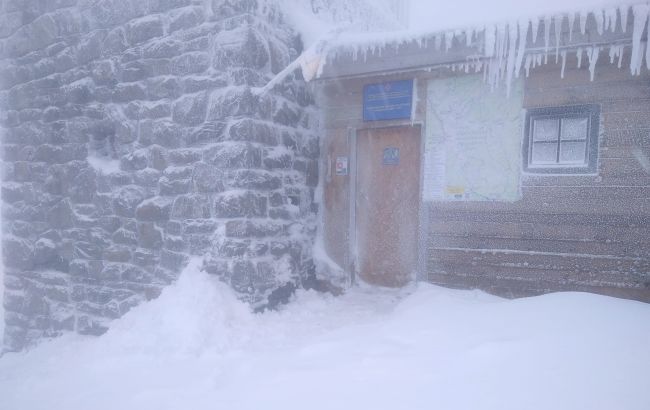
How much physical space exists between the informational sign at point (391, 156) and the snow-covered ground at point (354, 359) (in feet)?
5.28

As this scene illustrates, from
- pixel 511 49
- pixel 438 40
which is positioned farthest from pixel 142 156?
pixel 511 49

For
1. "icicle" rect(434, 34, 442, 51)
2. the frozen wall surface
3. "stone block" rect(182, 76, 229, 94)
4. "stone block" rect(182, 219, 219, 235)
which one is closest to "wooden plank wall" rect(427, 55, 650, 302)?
"icicle" rect(434, 34, 442, 51)

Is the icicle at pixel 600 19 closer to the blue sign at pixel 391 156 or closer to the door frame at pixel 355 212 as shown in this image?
the door frame at pixel 355 212

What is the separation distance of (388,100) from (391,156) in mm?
652

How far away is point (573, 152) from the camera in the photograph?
4.09 meters

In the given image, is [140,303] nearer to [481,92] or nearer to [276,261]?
[276,261]

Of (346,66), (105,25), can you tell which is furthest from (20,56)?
(346,66)

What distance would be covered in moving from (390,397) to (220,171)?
8.26ft

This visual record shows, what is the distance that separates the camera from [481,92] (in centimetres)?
439

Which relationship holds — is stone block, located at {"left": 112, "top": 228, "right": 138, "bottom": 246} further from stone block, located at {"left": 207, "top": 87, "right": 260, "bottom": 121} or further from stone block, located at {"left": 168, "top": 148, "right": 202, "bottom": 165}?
stone block, located at {"left": 207, "top": 87, "right": 260, "bottom": 121}

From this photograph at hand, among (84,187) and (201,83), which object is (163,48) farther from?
(84,187)

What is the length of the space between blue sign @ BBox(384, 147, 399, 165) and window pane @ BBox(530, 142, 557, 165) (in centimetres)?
144

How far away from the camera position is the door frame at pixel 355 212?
4.72 metres

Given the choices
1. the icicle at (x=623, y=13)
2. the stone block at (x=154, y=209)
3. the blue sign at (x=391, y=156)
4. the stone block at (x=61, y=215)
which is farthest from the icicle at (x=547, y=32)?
the stone block at (x=61, y=215)
